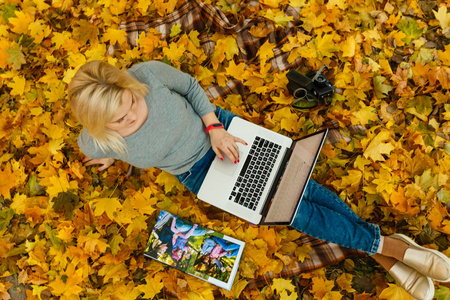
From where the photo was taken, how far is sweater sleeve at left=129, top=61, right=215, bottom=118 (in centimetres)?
169

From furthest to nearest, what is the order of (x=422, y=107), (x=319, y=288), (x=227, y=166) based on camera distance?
(x=422, y=107) < (x=319, y=288) < (x=227, y=166)

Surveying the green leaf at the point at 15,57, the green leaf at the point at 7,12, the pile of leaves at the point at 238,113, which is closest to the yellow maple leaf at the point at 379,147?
the pile of leaves at the point at 238,113

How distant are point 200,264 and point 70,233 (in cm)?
99

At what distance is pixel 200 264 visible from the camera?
2.06 m

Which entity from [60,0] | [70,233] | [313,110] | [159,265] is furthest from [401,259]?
[60,0]

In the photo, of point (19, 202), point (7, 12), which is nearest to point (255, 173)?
point (19, 202)

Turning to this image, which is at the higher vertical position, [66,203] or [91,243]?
[66,203]

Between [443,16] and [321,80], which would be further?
[443,16]

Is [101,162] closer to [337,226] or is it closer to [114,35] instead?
[114,35]

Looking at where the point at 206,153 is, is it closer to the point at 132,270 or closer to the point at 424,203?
the point at 132,270

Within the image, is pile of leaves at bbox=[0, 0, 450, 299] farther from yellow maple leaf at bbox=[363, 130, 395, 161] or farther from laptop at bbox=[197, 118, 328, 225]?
laptop at bbox=[197, 118, 328, 225]

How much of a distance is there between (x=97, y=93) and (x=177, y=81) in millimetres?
560

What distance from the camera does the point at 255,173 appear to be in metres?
1.87

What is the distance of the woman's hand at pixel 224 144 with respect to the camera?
182 centimetres
